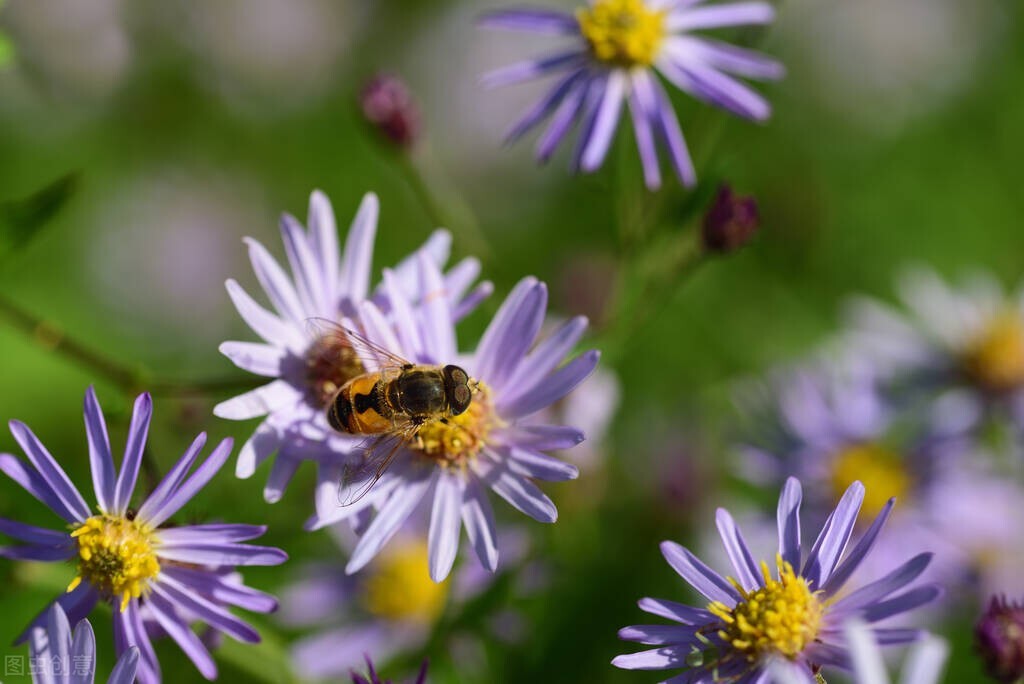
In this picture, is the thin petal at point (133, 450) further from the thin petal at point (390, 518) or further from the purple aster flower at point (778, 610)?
the purple aster flower at point (778, 610)

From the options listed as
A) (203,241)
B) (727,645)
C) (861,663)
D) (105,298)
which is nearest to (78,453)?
(105,298)

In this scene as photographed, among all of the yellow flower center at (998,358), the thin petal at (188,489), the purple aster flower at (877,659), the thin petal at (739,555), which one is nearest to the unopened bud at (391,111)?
the thin petal at (188,489)

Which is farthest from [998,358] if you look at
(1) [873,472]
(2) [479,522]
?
(2) [479,522]

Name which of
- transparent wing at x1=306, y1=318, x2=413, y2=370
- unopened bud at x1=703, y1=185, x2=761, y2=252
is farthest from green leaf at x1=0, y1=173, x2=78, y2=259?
unopened bud at x1=703, y1=185, x2=761, y2=252

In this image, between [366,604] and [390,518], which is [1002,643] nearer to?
[390,518]

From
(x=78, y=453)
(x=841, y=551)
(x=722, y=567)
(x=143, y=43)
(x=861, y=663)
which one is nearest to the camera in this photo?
(x=861, y=663)

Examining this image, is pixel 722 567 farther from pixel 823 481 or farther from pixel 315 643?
pixel 315 643

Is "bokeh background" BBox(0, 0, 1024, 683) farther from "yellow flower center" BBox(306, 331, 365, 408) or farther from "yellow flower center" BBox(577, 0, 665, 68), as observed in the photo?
"yellow flower center" BBox(306, 331, 365, 408)
